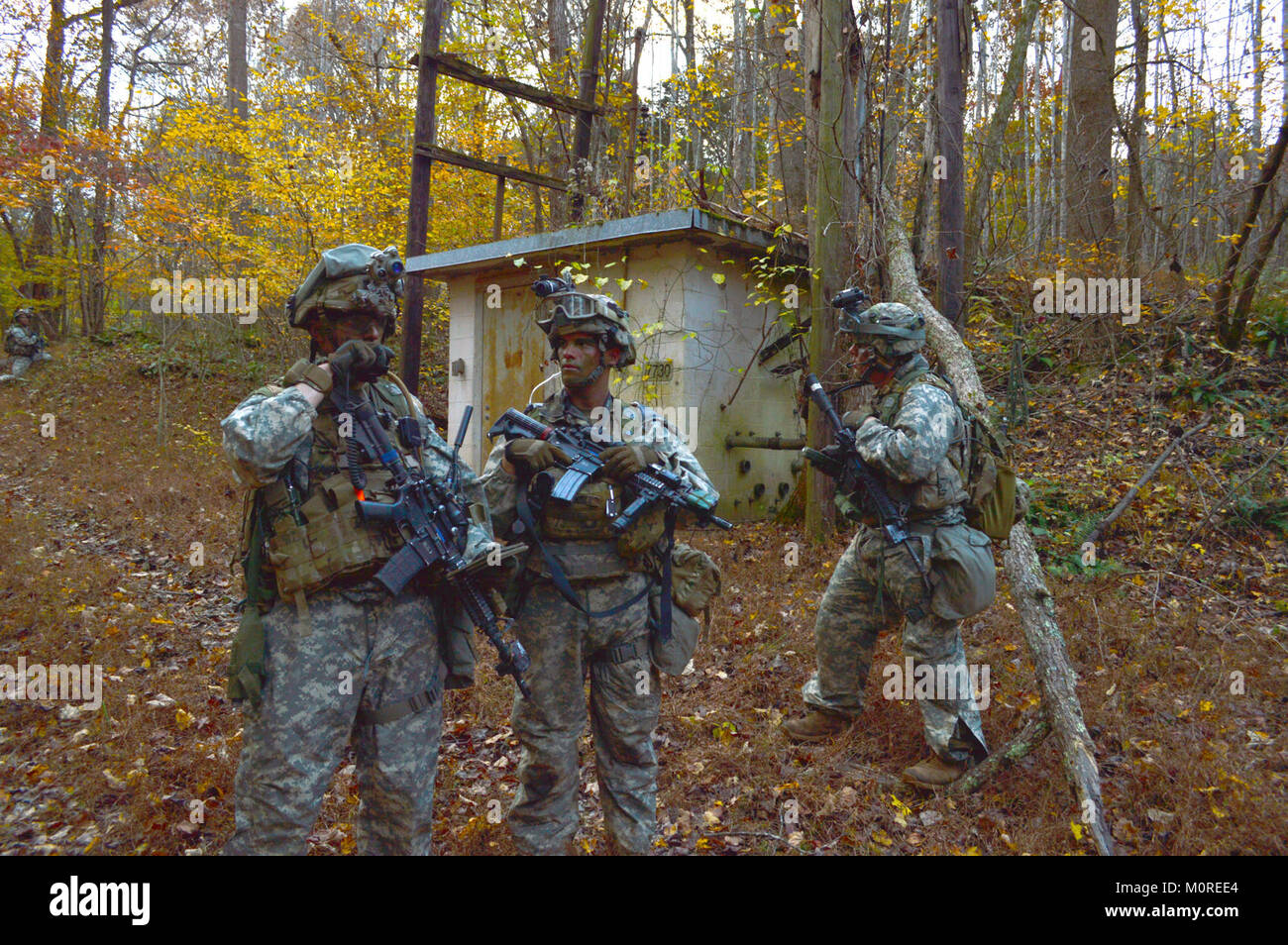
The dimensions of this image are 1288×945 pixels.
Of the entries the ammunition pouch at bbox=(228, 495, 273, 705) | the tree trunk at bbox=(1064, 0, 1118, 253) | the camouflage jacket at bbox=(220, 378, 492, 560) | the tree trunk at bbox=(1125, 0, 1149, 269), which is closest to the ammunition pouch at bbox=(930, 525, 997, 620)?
the camouflage jacket at bbox=(220, 378, 492, 560)

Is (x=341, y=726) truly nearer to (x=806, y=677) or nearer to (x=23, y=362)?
(x=806, y=677)

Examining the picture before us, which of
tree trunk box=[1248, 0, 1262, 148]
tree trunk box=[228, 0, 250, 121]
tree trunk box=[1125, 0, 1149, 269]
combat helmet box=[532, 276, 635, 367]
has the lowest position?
combat helmet box=[532, 276, 635, 367]

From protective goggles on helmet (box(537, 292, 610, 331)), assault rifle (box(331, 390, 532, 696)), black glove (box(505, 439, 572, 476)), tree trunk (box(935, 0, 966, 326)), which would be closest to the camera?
assault rifle (box(331, 390, 532, 696))

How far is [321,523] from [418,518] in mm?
321

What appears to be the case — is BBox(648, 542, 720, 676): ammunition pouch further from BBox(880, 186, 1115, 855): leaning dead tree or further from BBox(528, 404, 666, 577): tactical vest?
BBox(880, 186, 1115, 855): leaning dead tree

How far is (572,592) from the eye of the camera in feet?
10.4

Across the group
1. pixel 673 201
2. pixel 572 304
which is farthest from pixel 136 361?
pixel 572 304

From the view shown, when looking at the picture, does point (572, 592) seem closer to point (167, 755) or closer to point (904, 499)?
point (904, 499)

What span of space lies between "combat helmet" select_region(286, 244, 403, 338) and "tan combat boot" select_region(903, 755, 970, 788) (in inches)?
135

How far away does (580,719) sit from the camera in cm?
320

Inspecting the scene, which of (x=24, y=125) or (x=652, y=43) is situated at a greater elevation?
(x=652, y=43)

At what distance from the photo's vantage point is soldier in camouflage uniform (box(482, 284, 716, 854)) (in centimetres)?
315

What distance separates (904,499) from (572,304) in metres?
2.13

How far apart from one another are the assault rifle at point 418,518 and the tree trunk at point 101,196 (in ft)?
43.6
